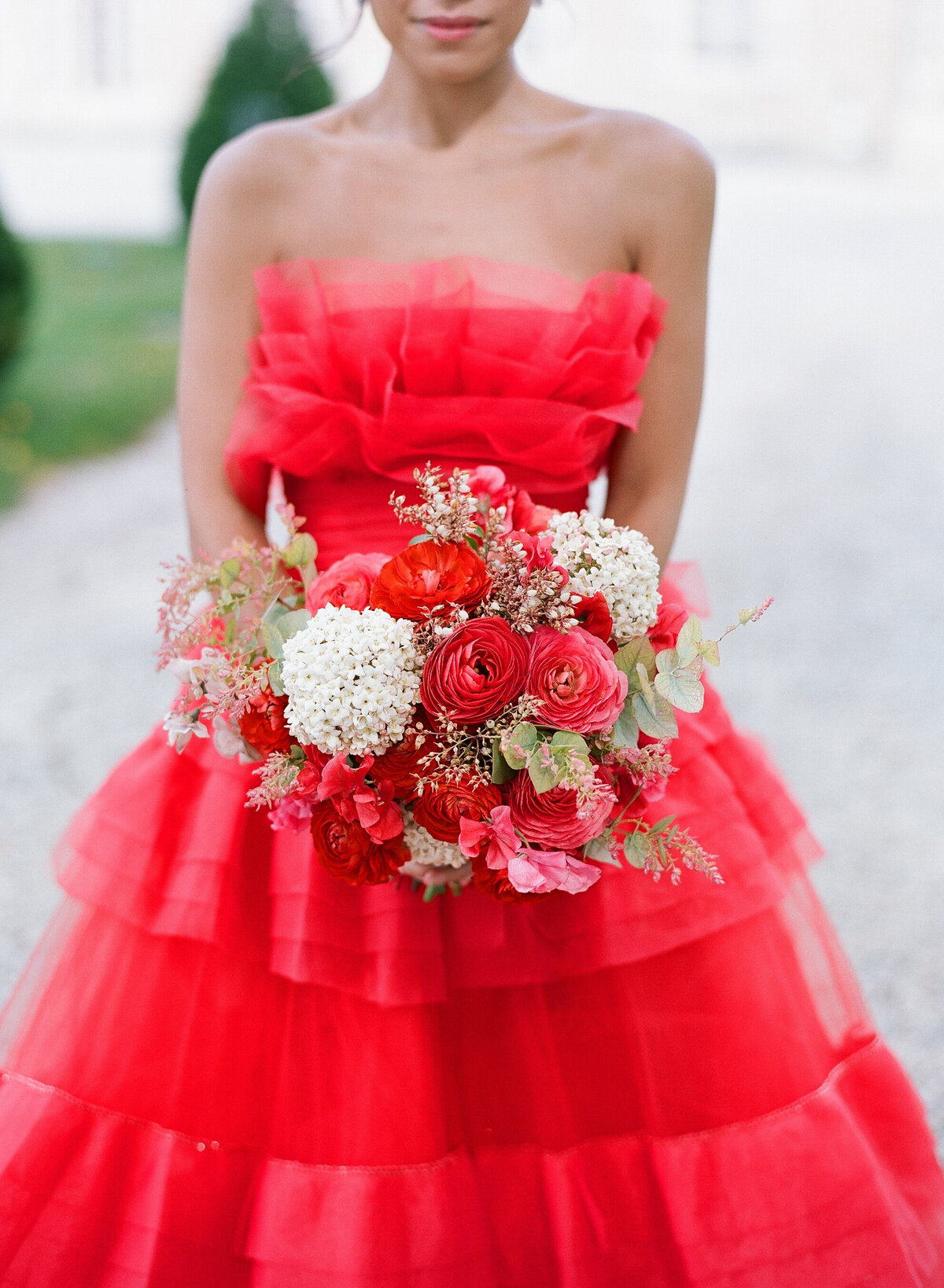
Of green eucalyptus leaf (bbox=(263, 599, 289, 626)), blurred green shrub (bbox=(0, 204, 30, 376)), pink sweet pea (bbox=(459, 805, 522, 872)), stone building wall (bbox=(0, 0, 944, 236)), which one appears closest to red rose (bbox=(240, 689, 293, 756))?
green eucalyptus leaf (bbox=(263, 599, 289, 626))

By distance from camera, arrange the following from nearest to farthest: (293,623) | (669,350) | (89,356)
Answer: (293,623), (669,350), (89,356)

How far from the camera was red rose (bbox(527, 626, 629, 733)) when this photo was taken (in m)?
1.42

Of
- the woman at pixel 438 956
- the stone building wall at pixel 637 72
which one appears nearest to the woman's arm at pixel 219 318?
the woman at pixel 438 956

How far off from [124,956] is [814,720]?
357 cm

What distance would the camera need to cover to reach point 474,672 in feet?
4.64

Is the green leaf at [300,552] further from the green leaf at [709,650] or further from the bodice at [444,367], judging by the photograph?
the green leaf at [709,650]

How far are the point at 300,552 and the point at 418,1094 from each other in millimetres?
763

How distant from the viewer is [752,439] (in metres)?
8.74

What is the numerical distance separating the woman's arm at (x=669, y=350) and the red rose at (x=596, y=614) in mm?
556

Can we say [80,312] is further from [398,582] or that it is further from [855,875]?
[398,582]

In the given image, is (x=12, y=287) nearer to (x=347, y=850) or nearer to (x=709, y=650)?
(x=347, y=850)

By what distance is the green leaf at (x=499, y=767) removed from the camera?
1.47m

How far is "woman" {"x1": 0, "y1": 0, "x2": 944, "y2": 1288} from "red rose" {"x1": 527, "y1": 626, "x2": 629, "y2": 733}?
48 cm

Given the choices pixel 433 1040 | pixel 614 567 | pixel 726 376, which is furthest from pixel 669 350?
pixel 726 376
